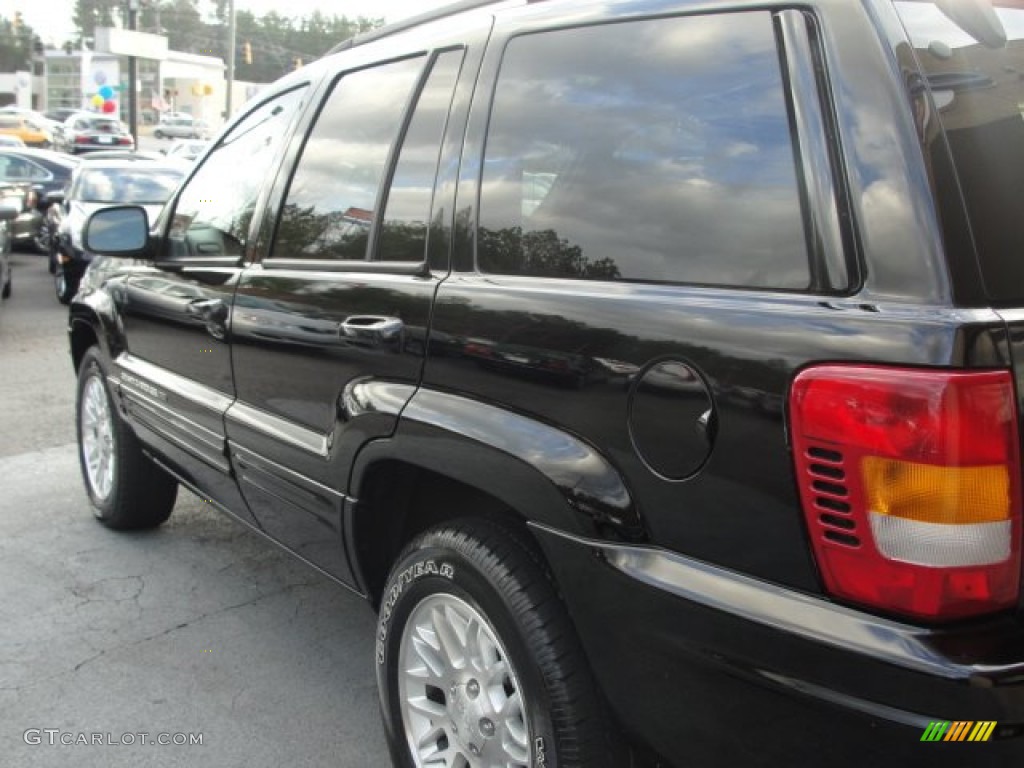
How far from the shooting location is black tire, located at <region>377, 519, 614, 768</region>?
1.95 meters

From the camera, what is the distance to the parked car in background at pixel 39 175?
14719mm

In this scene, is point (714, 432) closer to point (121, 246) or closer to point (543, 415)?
point (543, 415)

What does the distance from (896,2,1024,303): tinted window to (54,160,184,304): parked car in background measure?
1018cm

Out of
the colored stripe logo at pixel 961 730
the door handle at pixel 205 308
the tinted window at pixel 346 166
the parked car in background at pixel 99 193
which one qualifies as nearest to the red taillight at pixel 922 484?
the colored stripe logo at pixel 961 730

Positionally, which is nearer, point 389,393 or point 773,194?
point 773,194

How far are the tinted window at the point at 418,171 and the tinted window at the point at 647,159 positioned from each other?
0.21 meters

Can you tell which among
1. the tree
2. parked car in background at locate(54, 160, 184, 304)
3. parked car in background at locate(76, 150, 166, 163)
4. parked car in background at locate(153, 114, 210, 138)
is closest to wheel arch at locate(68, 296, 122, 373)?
parked car in background at locate(54, 160, 184, 304)

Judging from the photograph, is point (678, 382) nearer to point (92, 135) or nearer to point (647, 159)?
point (647, 159)

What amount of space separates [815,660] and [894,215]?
719 mm

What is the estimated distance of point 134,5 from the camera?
88.9 ft

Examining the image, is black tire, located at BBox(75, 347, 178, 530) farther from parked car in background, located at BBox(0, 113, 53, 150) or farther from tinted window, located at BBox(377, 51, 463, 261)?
parked car in background, located at BBox(0, 113, 53, 150)

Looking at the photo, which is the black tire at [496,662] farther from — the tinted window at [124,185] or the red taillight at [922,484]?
the tinted window at [124,185]

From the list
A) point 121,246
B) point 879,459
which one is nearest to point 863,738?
point 879,459

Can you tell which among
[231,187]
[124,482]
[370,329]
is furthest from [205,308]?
[124,482]
